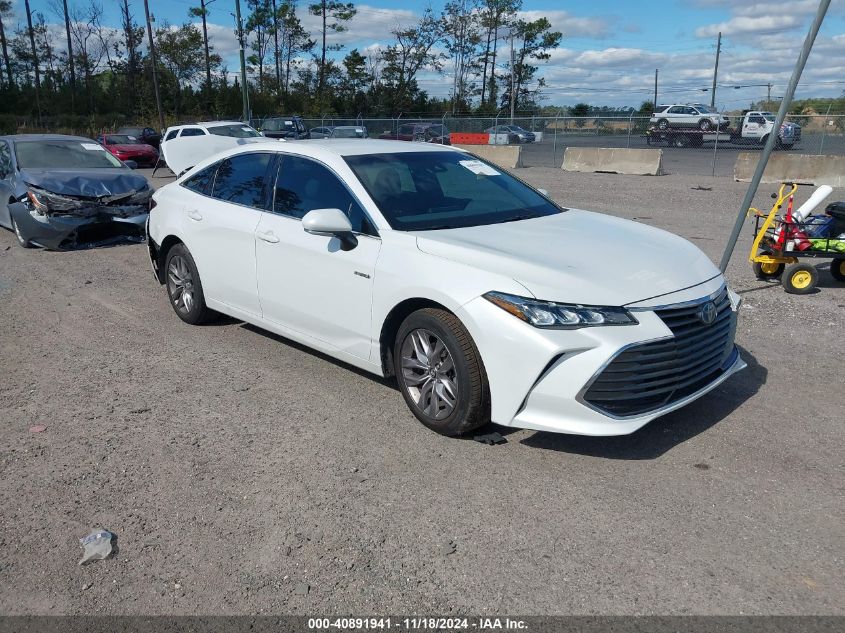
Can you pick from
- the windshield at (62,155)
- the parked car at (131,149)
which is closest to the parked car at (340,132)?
the parked car at (131,149)

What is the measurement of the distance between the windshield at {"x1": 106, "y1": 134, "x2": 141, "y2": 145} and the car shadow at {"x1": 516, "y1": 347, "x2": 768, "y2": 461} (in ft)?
95.9

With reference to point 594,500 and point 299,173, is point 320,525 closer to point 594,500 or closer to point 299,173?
point 594,500

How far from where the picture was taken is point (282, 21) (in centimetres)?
6488

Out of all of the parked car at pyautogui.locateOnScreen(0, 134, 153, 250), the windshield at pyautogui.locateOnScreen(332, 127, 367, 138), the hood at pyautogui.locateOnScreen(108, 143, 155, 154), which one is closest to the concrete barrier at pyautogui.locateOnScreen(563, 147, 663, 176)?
the windshield at pyautogui.locateOnScreen(332, 127, 367, 138)

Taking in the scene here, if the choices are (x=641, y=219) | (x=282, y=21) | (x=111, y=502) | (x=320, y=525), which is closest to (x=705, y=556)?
(x=320, y=525)

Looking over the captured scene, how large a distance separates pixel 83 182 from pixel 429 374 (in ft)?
26.0

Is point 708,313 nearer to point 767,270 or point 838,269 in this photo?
point 767,270

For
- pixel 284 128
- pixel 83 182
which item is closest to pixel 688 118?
pixel 284 128

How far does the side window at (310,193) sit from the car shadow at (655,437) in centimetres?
172

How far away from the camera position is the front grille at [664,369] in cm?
365

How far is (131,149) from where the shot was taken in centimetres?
2856

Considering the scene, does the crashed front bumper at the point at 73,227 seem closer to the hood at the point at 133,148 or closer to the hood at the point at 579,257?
the hood at the point at 579,257

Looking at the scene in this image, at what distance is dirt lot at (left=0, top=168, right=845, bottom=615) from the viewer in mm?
2922

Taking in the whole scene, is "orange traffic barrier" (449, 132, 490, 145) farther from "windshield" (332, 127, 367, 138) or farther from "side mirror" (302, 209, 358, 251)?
"side mirror" (302, 209, 358, 251)
